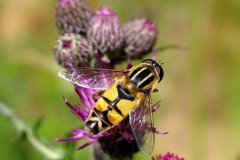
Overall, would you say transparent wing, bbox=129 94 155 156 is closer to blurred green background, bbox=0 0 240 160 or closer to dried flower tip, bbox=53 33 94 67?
dried flower tip, bbox=53 33 94 67

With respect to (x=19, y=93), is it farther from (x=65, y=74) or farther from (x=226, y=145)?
(x=65, y=74)

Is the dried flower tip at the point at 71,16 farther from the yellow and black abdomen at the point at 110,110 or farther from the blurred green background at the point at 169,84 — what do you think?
the blurred green background at the point at 169,84

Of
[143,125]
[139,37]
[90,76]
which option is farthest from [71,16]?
[143,125]

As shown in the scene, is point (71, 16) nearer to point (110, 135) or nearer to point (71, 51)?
point (71, 51)

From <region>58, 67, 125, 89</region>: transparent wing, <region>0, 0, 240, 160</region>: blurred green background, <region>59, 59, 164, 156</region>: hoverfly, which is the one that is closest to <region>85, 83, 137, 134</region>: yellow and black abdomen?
<region>59, 59, 164, 156</region>: hoverfly

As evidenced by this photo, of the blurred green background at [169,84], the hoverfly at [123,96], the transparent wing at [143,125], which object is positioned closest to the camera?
the transparent wing at [143,125]

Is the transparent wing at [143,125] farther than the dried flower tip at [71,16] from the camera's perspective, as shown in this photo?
No

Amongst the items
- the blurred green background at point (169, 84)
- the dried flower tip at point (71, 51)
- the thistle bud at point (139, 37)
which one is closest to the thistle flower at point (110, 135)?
the dried flower tip at point (71, 51)

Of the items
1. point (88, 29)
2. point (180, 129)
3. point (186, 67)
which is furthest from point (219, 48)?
point (88, 29)
